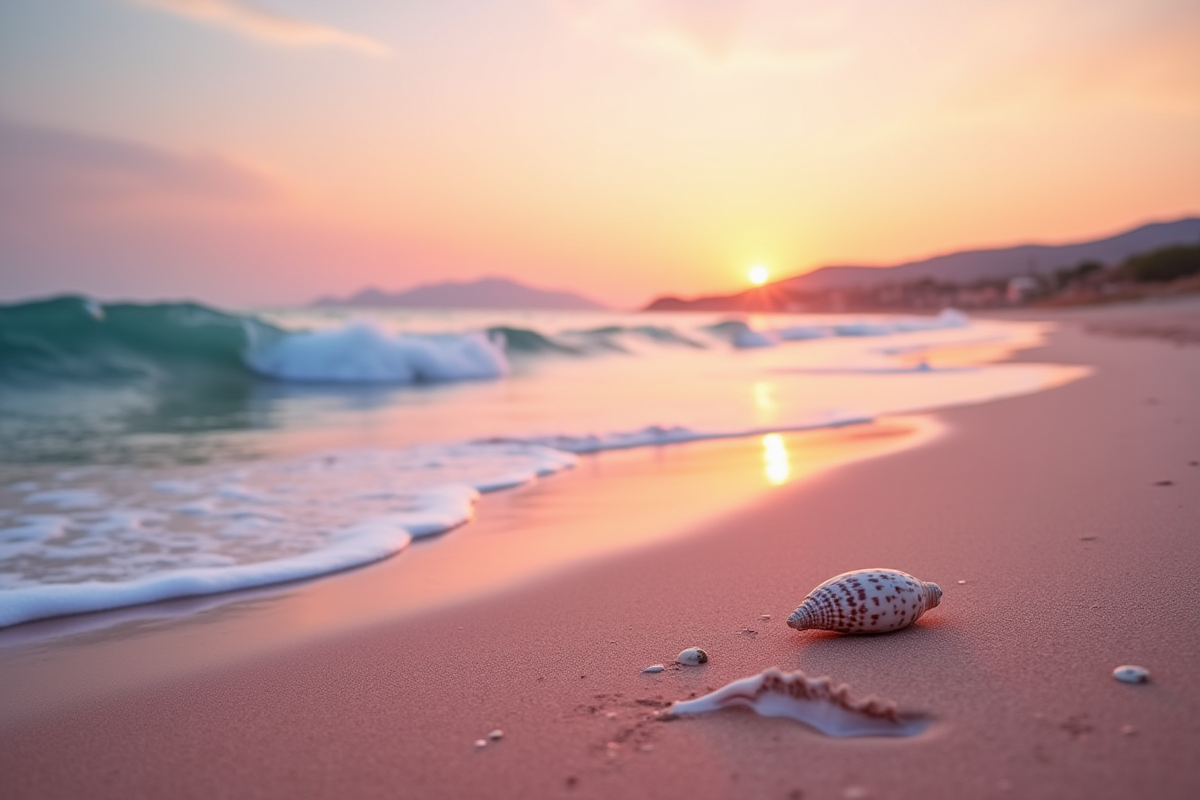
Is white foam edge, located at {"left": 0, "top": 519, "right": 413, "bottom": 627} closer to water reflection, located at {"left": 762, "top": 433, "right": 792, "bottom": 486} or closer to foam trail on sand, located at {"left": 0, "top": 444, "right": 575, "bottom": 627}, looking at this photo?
foam trail on sand, located at {"left": 0, "top": 444, "right": 575, "bottom": 627}

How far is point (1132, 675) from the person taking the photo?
7.06 feet

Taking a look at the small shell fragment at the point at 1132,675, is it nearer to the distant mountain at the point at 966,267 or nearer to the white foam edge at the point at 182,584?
the white foam edge at the point at 182,584

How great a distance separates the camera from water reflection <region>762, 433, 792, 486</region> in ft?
19.5

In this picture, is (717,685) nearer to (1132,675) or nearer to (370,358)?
(1132,675)

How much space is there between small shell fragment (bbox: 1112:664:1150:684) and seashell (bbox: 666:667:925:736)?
563 mm

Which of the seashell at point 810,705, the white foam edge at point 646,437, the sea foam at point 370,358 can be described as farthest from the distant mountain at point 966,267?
the seashell at point 810,705

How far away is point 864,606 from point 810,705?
0.63m

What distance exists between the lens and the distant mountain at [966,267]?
4934 inches

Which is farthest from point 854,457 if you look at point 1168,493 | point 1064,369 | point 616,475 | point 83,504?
point 1064,369

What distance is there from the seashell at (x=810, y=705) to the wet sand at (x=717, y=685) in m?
0.05

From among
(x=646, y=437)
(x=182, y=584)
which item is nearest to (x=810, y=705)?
(x=182, y=584)

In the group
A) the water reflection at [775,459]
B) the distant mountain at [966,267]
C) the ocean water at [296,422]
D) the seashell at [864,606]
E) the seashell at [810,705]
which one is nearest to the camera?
the seashell at [810,705]

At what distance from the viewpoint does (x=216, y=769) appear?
211 centimetres

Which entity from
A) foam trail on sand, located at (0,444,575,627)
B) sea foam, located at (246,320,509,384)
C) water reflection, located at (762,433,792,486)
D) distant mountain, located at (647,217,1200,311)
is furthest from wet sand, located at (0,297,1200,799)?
distant mountain, located at (647,217,1200,311)
